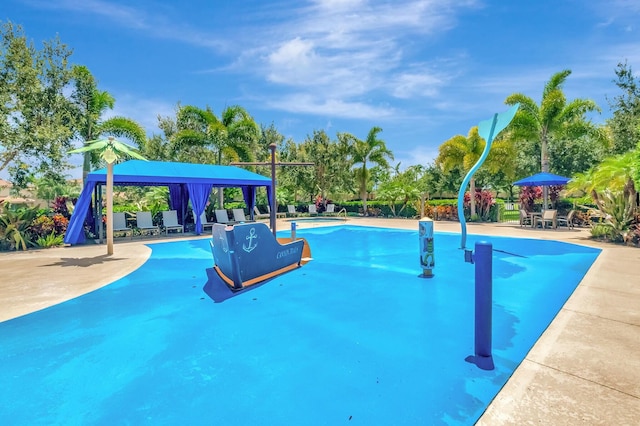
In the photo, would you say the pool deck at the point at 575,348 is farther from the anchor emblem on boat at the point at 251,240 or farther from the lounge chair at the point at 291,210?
the lounge chair at the point at 291,210

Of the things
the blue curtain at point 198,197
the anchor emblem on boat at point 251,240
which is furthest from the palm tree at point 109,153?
the anchor emblem on boat at point 251,240

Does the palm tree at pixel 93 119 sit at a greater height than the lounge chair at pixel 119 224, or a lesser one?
greater

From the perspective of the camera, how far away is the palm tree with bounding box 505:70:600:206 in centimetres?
1908

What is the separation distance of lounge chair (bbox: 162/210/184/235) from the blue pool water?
30.0ft

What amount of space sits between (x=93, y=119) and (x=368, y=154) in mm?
21089

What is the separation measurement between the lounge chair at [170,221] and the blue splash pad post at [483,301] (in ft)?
53.3

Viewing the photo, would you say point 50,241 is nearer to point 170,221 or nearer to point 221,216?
point 170,221

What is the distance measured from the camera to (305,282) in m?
8.27

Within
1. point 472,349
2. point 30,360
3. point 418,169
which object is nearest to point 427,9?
point 472,349

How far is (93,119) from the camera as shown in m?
18.7

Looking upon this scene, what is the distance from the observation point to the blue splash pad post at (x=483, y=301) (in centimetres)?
361

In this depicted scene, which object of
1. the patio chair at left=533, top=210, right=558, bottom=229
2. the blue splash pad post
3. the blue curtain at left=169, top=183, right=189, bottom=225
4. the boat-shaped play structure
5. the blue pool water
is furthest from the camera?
the blue curtain at left=169, top=183, right=189, bottom=225

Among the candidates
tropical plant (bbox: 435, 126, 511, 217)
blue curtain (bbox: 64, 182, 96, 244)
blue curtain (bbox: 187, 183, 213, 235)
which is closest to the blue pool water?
blue curtain (bbox: 64, 182, 96, 244)

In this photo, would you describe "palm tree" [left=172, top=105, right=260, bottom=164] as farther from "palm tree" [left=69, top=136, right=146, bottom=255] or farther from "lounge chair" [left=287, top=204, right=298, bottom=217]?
"palm tree" [left=69, top=136, right=146, bottom=255]
